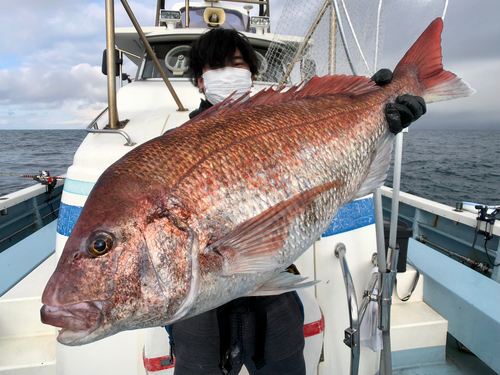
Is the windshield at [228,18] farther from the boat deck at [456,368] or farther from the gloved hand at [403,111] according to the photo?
the boat deck at [456,368]

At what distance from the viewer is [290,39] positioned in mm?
3230

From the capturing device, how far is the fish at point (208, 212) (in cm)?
78

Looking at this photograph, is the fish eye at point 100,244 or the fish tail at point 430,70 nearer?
the fish eye at point 100,244

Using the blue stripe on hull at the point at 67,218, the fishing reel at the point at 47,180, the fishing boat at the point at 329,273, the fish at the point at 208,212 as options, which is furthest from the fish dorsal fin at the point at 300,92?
the fishing reel at the point at 47,180

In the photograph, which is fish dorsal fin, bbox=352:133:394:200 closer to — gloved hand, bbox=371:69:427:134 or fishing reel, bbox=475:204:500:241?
gloved hand, bbox=371:69:427:134

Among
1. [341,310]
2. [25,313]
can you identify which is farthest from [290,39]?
[25,313]

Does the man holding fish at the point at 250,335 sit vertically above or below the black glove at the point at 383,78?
below

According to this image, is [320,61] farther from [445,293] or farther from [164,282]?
[164,282]

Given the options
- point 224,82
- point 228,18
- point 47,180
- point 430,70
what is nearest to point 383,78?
point 430,70

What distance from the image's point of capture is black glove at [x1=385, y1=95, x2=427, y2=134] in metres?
1.33

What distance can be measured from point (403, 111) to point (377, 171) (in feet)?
0.93

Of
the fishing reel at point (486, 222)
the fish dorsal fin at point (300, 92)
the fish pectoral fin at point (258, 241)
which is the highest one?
the fish dorsal fin at point (300, 92)

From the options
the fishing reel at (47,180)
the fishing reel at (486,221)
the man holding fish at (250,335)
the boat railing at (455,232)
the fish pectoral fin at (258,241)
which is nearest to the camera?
the fish pectoral fin at (258,241)

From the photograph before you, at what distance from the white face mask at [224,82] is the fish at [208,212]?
49 centimetres
